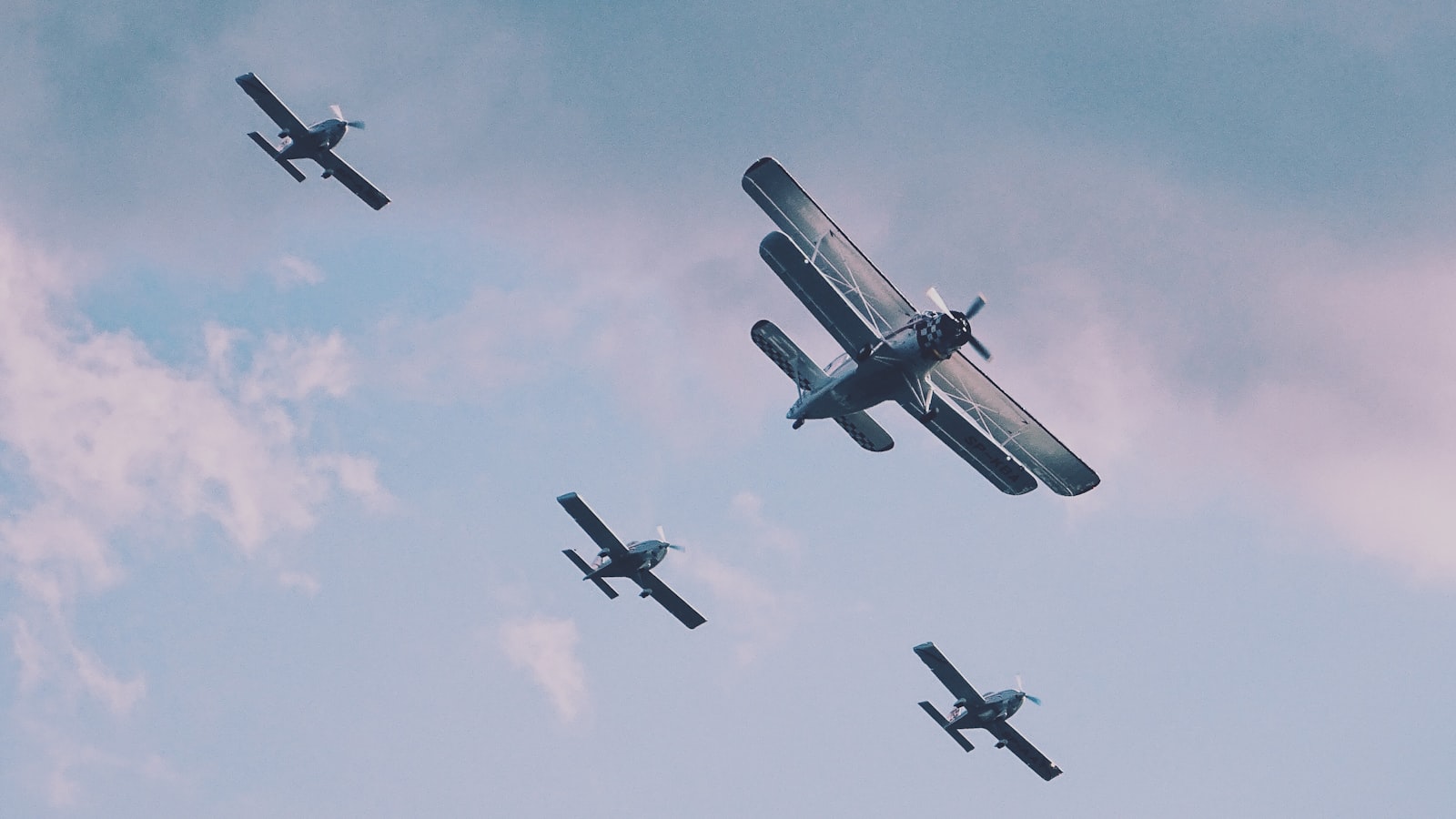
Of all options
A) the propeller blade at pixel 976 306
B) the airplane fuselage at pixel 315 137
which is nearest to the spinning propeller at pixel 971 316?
the propeller blade at pixel 976 306

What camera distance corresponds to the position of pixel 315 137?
2613 inches

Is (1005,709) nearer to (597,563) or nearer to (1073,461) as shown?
(1073,461)

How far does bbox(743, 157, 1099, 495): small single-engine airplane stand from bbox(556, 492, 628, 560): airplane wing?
13.6 m

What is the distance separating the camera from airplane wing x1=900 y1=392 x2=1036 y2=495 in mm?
53469

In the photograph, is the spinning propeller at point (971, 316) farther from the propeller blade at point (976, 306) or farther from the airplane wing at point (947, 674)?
the airplane wing at point (947, 674)

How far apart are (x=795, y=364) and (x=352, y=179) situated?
29950 mm

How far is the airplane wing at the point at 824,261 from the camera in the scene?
163 ft

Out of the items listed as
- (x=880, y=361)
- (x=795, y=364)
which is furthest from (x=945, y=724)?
(x=880, y=361)

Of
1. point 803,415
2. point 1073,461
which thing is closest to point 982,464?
point 1073,461

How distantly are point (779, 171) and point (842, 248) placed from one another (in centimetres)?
411

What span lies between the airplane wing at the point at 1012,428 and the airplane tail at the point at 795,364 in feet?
13.1

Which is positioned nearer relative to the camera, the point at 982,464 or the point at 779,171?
the point at 779,171

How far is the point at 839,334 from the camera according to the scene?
5016 cm

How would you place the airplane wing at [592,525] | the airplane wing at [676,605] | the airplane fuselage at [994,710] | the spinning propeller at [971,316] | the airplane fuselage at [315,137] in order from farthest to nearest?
the airplane wing at [676,605] → the airplane fuselage at [315,137] → the airplane fuselage at [994,710] → the airplane wing at [592,525] → the spinning propeller at [971,316]
